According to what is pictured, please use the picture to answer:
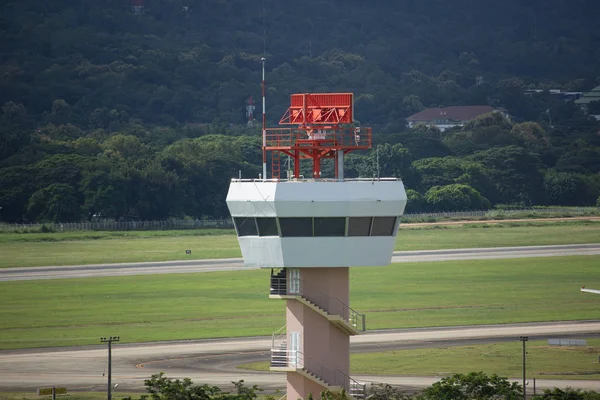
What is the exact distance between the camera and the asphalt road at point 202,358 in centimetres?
9506

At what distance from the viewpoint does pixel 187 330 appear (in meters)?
123

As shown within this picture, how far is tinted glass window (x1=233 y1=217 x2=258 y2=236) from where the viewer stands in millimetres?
53547

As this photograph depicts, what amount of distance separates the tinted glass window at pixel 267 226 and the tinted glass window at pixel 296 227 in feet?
0.84

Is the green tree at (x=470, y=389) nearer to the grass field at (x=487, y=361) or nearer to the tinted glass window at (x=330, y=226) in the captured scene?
the tinted glass window at (x=330, y=226)

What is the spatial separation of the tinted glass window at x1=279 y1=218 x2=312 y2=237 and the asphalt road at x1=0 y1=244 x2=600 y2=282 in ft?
359

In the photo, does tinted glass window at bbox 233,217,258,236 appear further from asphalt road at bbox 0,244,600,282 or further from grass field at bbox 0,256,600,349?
asphalt road at bbox 0,244,600,282

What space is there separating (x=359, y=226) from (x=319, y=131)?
3.74 meters

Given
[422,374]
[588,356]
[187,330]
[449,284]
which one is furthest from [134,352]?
[449,284]

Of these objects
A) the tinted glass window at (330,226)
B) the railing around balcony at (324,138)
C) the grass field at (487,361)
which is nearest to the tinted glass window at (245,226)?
the tinted glass window at (330,226)

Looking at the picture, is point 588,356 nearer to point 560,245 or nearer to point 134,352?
point 134,352

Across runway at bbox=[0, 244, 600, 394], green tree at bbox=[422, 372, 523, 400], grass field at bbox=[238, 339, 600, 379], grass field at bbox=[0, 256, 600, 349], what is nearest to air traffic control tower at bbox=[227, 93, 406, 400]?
green tree at bbox=[422, 372, 523, 400]

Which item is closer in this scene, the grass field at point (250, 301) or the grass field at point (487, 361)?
the grass field at point (487, 361)

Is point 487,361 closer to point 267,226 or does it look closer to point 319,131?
point 319,131

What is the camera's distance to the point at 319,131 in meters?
53.5
